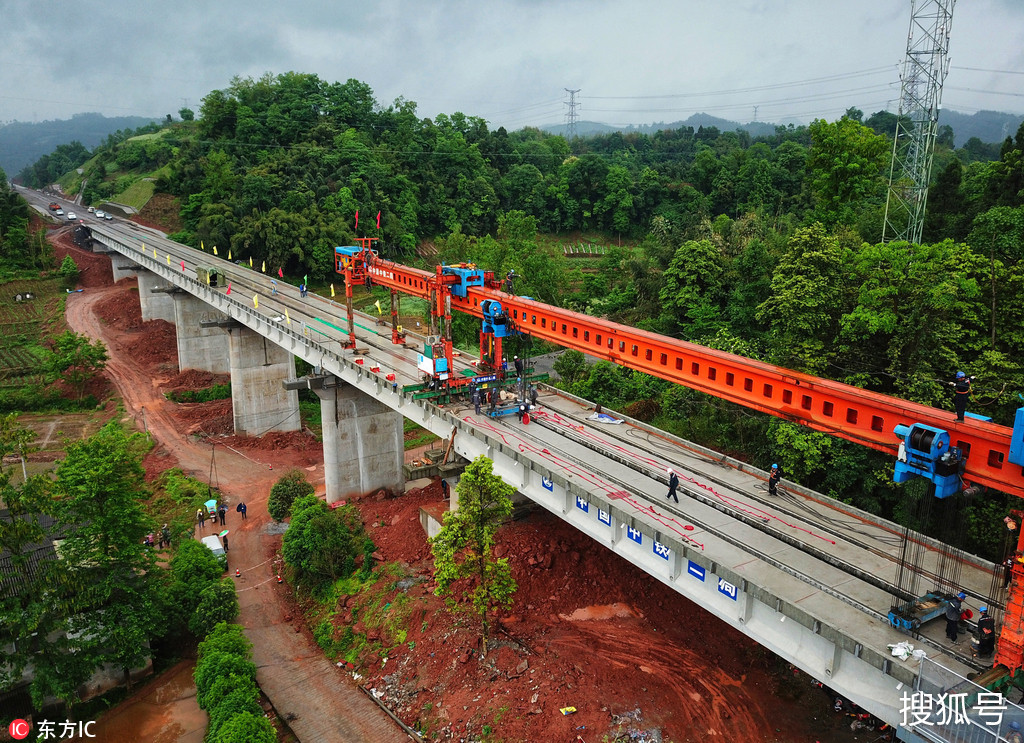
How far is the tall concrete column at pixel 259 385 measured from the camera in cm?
5931

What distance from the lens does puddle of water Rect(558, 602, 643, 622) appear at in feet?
98.6

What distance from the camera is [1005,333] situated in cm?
2758

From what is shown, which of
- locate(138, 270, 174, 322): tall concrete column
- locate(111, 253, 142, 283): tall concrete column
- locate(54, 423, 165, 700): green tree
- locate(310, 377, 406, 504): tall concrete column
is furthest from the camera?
locate(111, 253, 142, 283): tall concrete column

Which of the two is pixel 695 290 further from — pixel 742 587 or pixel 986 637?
pixel 986 637

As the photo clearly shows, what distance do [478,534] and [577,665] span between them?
21.4 ft

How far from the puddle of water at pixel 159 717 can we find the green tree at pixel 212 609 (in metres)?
2.26

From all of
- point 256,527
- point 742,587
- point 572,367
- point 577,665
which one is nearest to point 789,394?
point 742,587

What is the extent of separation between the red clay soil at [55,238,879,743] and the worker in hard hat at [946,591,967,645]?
7.65m

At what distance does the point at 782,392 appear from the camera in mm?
22047

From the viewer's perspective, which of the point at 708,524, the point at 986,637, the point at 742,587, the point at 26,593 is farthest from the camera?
the point at 26,593

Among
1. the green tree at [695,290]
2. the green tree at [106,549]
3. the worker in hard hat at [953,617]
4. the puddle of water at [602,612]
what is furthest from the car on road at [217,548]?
the worker in hard hat at [953,617]

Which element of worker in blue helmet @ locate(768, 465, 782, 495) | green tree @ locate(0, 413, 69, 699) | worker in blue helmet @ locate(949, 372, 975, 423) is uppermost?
worker in blue helmet @ locate(949, 372, 975, 423)

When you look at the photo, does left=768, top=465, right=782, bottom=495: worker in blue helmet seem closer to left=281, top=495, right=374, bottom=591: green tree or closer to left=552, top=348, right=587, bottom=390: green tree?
left=281, top=495, right=374, bottom=591: green tree

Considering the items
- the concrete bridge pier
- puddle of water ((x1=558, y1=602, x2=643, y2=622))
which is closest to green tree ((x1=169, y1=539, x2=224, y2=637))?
the concrete bridge pier
